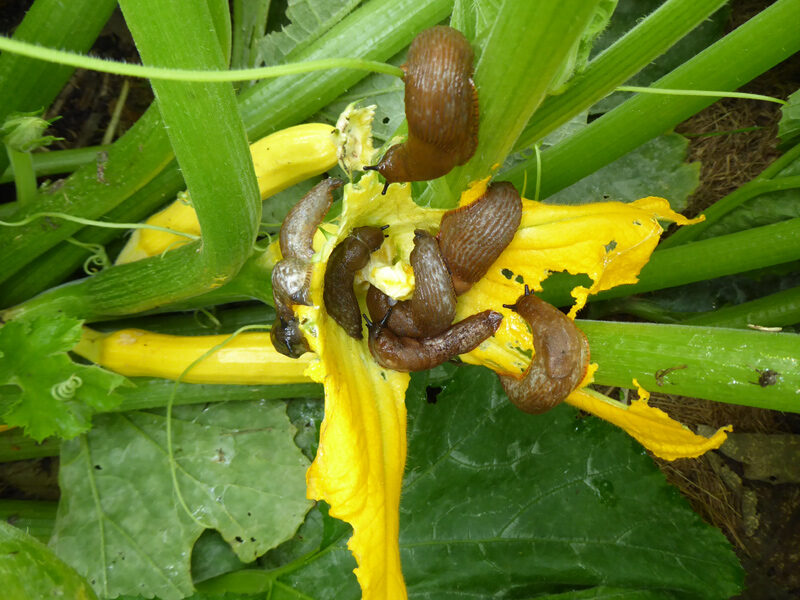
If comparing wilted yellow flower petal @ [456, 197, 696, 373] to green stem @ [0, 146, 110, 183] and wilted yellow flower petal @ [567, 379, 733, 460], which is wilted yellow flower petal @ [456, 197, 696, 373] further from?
green stem @ [0, 146, 110, 183]

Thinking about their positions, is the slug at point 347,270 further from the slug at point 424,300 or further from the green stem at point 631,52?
the green stem at point 631,52

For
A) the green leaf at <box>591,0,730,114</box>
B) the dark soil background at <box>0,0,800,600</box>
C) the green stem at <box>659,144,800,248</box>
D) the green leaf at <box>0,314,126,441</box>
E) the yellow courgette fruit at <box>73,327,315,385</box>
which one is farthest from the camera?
the dark soil background at <box>0,0,800,600</box>

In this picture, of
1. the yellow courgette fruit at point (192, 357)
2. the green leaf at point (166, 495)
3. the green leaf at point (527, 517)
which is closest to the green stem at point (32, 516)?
the green leaf at point (166, 495)

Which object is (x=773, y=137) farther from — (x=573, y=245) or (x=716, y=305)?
(x=573, y=245)

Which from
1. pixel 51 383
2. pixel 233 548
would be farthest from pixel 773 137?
pixel 51 383

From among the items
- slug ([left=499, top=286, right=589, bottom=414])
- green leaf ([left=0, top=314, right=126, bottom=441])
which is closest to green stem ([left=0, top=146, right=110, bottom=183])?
green leaf ([left=0, top=314, right=126, bottom=441])

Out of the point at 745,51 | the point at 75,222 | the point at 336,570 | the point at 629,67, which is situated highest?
the point at 75,222
